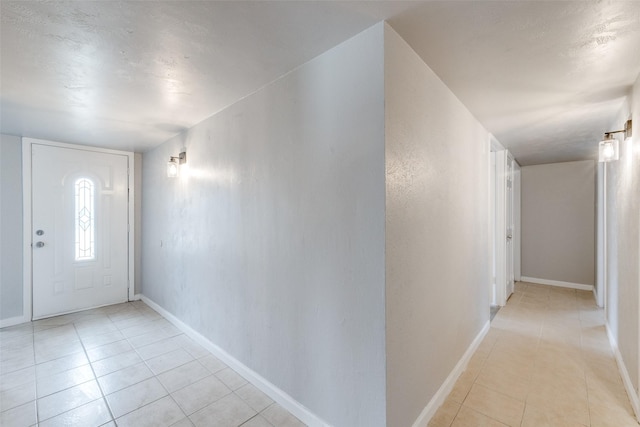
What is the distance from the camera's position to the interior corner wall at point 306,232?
1.45m

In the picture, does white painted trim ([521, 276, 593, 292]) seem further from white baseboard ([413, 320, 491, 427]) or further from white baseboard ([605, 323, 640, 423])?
white baseboard ([413, 320, 491, 427])

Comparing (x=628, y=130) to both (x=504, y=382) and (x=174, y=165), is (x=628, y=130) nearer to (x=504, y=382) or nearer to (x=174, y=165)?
(x=504, y=382)

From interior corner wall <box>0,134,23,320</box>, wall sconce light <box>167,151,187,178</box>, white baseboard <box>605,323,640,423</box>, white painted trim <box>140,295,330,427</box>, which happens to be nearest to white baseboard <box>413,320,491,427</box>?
white painted trim <box>140,295,330,427</box>

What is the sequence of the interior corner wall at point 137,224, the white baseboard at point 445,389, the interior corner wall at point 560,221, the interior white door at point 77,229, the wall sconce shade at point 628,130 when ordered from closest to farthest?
the white baseboard at point 445,389 < the wall sconce shade at point 628,130 < the interior white door at point 77,229 < the interior corner wall at point 137,224 < the interior corner wall at point 560,221

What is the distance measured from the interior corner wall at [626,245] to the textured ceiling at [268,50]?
1.50 feet

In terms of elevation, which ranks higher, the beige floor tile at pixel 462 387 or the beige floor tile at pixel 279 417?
Answer: the beige floor tile at pixel 462 387

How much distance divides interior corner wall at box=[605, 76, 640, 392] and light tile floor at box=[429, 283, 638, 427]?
8.5 inches

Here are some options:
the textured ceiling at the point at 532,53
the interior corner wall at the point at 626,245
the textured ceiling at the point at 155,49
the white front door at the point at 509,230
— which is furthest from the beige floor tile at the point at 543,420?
the white front door at the point at 509,230

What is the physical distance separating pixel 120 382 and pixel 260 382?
1152 millimetres

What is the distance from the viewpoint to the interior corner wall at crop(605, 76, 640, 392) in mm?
1937

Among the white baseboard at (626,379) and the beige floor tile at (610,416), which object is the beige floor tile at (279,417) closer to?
the beige floor tile at (610,416)

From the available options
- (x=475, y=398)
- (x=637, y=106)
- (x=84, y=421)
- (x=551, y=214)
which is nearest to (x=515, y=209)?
(x=551, y=214)

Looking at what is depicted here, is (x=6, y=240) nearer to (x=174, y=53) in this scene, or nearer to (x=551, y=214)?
(x=174, y=53)

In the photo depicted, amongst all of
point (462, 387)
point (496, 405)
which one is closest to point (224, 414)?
point (462, 387)
